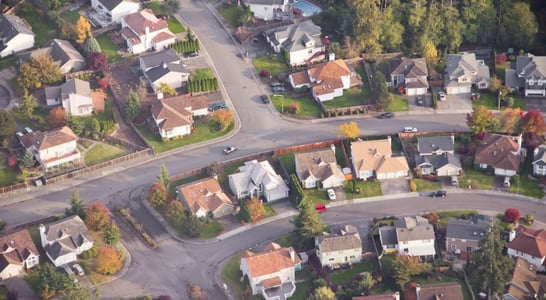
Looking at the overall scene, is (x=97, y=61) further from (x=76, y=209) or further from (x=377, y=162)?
(x=377, y=162)

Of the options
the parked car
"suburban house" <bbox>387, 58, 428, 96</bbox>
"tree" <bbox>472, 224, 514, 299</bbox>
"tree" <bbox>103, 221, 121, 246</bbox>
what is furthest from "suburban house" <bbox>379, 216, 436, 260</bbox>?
"suburban house" <bbox>387, 58, 428, 96</bbox>

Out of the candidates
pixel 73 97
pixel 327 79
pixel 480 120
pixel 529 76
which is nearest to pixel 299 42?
pixel 327 79

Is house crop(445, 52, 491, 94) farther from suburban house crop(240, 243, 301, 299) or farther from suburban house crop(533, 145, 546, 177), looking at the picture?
suburban house crop(240, 243, 301, 299)

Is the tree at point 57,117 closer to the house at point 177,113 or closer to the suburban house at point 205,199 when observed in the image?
the house at point 177,113

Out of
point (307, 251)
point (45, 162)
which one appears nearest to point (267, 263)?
point (307, 251)

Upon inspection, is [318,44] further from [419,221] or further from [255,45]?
[419,221]
